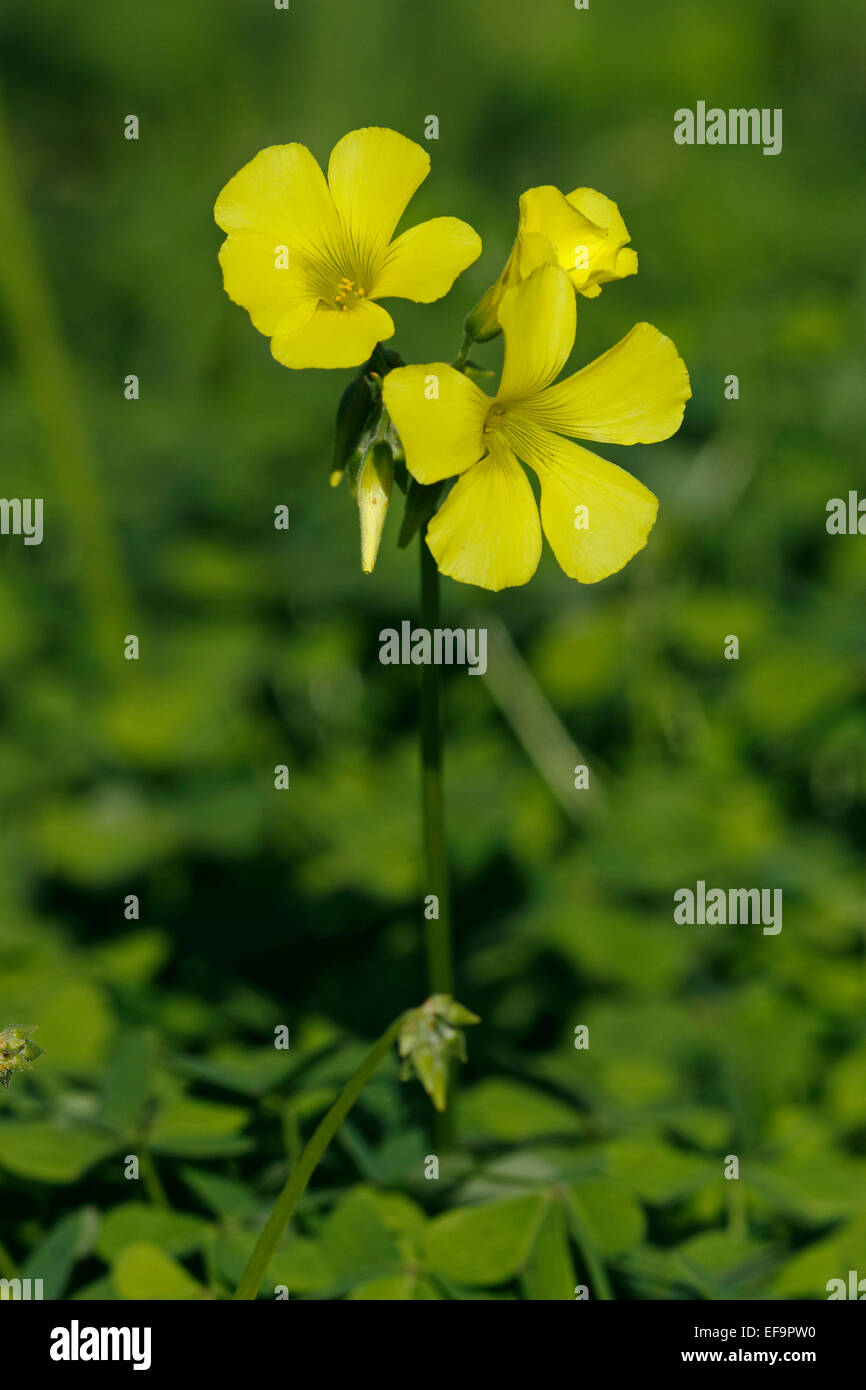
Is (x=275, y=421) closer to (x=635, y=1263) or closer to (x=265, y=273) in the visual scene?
(x=265, y=273)

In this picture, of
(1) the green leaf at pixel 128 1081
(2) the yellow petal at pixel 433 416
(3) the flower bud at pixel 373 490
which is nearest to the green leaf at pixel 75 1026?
(1) the green leaf at pixel 128 1081

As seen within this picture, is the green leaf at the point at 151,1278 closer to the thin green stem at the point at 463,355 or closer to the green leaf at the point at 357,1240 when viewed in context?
the green leaf at the point at 357,1240

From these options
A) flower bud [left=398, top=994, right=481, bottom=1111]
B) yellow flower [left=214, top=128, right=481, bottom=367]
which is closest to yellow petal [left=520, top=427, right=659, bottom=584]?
yellow flower [left=214, top=128, right=481, bottom=367]

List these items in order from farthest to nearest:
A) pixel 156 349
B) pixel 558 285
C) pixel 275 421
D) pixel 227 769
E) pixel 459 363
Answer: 1. pixel 156 349
2. pixel 275 421
3. pixel 227 769
4. pixel 459 363
5. pixel 558 285

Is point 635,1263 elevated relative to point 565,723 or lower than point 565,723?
lower

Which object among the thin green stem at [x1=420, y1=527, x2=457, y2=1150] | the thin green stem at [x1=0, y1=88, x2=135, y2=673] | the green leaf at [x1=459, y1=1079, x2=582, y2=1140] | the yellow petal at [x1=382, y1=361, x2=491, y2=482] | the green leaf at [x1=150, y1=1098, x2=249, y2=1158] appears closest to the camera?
the yellow petal at [x1=382, y1=361, x2=491, y2=482]

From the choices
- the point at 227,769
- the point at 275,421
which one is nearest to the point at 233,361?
the point at 275,421

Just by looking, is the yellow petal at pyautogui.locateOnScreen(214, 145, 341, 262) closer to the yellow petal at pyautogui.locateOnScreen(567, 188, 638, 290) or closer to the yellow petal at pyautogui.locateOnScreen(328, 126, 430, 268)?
the yellow petal at pyautogui.locateOnScreen(328, 126, 430, 268)

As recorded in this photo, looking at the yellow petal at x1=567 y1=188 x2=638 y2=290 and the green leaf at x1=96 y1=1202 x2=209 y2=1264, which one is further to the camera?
the green leaf at x1=96 y1=1202 x2=209 y2=1264
